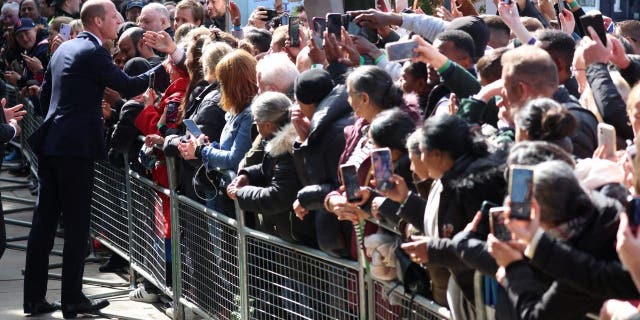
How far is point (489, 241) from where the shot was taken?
12.5 ft

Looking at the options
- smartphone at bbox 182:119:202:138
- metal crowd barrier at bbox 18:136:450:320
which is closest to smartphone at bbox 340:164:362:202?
metal crowd barrier at bbox 18:136:450:320

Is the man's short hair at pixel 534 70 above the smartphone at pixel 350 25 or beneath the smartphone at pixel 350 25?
above

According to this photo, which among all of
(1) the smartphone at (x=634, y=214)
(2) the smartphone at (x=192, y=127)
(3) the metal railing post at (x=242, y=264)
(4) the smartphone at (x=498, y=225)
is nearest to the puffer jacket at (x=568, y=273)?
(4) the smartphone at (x=498, y=225)

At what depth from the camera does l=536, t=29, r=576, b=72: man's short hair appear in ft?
18.3

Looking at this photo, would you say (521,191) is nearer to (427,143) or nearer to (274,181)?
(427,143)

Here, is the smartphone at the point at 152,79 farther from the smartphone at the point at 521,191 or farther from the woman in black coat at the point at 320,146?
the smartphone at the point at 521,191

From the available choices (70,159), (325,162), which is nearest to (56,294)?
(70,159)

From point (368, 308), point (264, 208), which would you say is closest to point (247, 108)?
point (264, 208)

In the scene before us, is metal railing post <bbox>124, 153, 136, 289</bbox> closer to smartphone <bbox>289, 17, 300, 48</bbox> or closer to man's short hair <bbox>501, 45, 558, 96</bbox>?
smartphone <bbox>289, 17, 300, 48</bbox>

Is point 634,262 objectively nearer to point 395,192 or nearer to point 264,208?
point 395,192

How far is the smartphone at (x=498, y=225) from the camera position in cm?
373

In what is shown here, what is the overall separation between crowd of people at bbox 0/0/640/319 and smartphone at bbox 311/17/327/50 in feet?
0.06

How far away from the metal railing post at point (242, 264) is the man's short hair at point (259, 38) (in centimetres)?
235

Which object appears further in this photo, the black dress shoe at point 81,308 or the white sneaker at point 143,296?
the white sneaker at point 143,296
